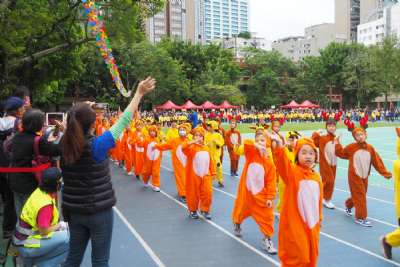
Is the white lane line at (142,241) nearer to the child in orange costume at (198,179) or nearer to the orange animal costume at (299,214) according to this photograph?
the child in orange costume at (198,179)


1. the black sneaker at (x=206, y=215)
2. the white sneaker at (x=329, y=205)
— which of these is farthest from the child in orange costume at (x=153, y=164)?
the white sneaker at (x=329, y=205)

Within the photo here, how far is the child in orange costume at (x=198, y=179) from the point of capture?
8.20 meters

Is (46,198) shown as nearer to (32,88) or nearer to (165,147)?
(165,147)

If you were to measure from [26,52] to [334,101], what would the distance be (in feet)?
185

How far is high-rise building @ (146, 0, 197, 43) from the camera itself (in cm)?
12612

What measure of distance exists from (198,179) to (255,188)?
175cm

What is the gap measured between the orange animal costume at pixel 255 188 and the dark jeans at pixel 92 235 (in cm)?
322

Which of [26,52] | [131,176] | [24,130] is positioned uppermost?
[26,52]

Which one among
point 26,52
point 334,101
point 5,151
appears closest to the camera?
point 5,151

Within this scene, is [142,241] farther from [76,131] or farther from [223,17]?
[223,17]

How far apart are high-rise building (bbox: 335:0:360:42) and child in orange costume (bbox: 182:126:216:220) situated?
10526 cm

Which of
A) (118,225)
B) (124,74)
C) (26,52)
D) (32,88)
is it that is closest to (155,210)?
(118,225)

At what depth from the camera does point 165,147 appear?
956 centimetres

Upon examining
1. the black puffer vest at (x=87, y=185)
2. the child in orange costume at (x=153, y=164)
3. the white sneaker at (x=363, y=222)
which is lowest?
the white sneaker at (x=363, y=222)
